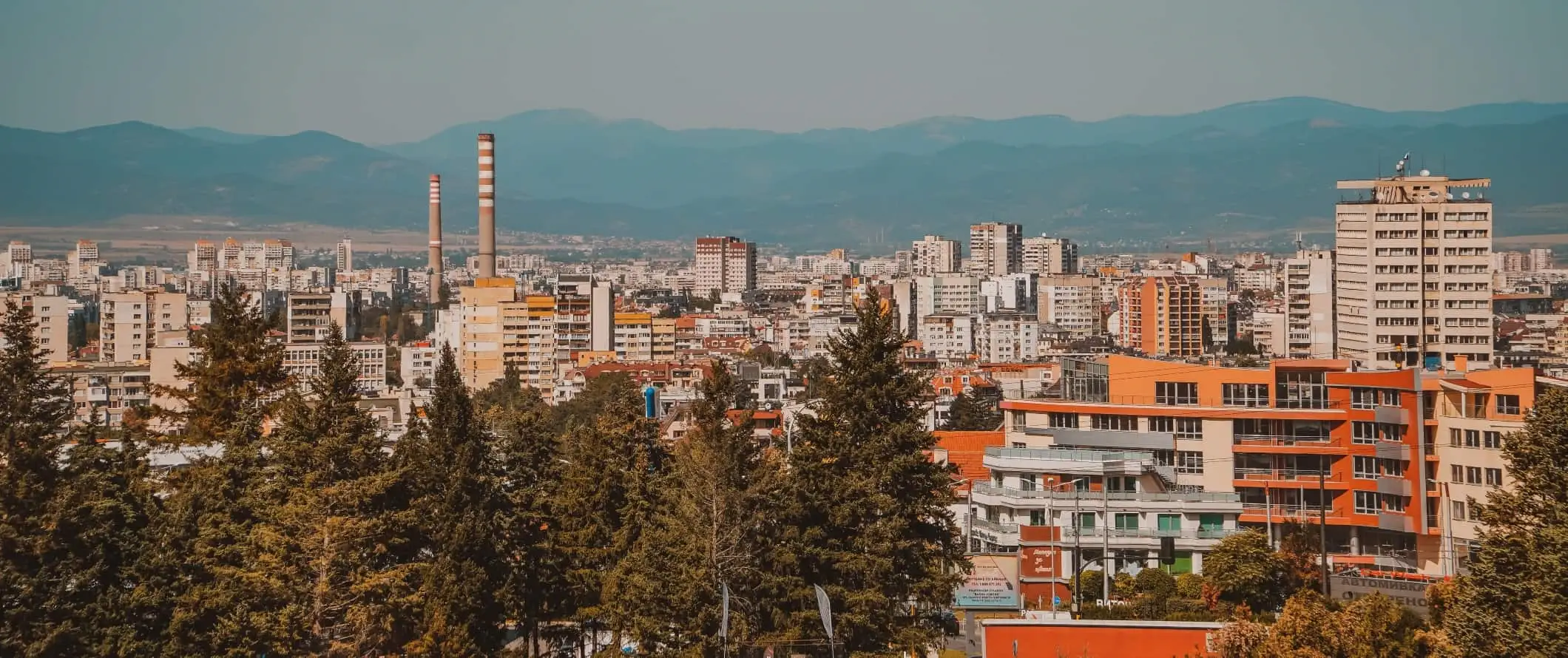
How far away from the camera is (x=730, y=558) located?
16.1 meters

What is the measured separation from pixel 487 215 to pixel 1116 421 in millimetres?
69521

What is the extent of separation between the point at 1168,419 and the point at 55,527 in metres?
17.3

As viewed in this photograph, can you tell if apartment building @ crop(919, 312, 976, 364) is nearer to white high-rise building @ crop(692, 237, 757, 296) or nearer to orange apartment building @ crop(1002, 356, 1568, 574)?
white high-rise building @ crop(692, 237, 757, 296)

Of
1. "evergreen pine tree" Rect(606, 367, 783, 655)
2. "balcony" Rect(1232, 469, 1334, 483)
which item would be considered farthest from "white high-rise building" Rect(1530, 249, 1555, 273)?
"evergreen pine tree" Rect(606, 367, 783, 655)

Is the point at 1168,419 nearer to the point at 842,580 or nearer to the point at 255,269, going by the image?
the point at 842,580

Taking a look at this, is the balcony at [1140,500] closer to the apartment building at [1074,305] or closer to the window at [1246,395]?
the window at [1246,395]

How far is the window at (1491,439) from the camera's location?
23.8m

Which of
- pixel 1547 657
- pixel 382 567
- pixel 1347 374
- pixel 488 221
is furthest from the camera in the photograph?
pixel 488 221

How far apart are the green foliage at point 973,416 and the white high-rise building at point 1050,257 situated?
100 meters

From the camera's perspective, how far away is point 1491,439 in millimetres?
23984

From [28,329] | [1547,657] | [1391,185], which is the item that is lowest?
[1547,657]

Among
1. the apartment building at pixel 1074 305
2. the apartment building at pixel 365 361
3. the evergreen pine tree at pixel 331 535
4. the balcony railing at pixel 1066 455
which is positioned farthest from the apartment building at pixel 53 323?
the evergreen pine tree at pixel 331 535

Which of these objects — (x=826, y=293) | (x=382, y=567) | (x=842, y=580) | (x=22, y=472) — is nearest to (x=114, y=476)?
(x=22, y=472)

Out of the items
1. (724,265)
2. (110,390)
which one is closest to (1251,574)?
(110,390)
